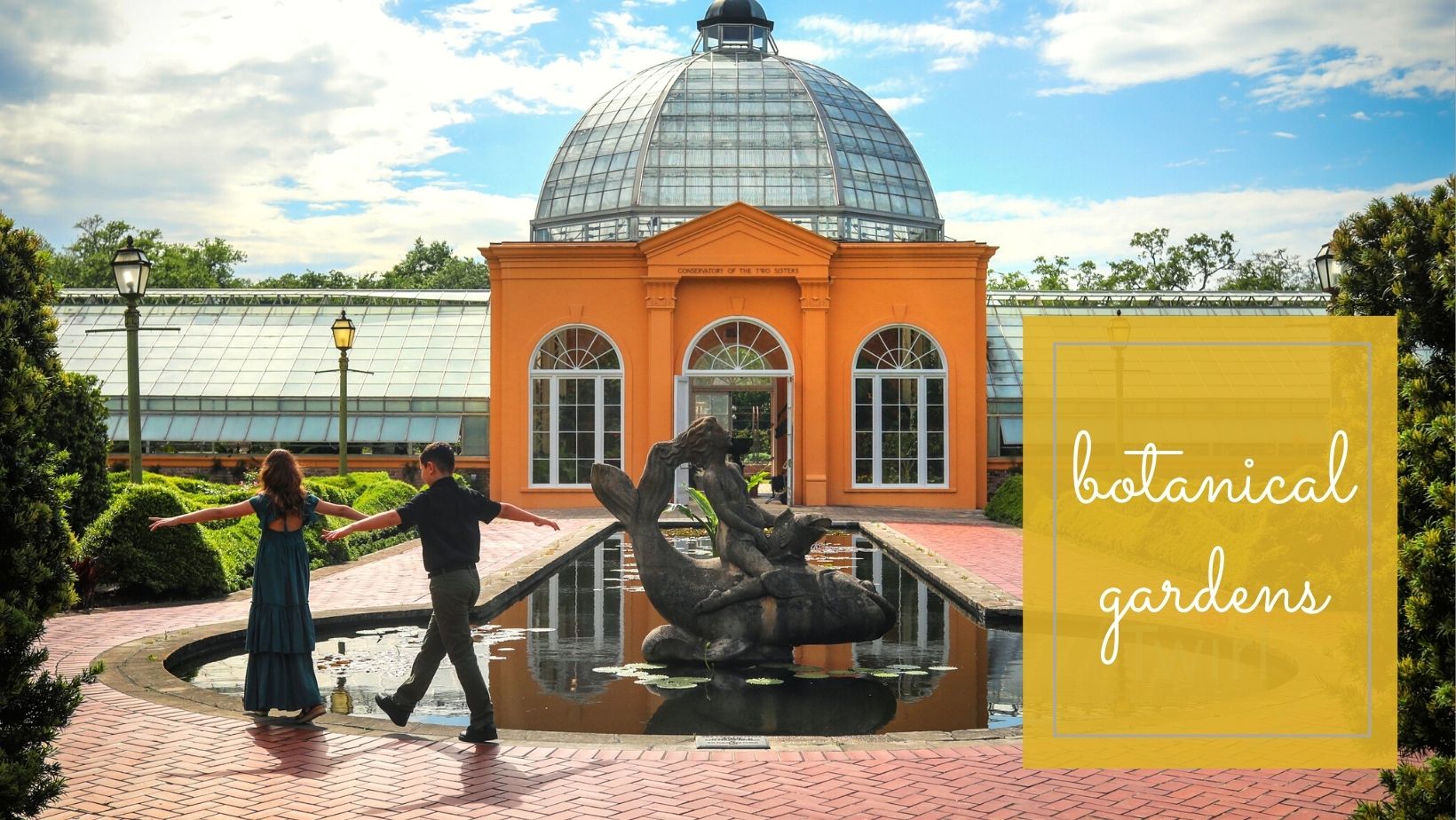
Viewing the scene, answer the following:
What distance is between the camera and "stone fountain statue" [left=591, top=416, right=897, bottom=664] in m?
8.86

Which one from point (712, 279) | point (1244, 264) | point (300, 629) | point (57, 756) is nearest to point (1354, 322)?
point (300, 629)

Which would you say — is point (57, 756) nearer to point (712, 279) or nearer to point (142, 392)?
point (712, 279)

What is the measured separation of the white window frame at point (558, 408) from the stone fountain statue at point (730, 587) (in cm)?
1563

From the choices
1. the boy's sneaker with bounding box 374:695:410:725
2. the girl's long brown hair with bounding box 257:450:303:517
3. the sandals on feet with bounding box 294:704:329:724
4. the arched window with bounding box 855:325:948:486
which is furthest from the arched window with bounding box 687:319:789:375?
the boy's sneaker with bounding box 374:695:410:725

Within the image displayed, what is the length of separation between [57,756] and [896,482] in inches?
772

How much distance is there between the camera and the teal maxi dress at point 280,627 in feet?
23.0

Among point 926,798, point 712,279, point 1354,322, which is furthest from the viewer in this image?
point 712,279

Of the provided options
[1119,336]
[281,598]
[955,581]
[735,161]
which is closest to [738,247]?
[735,161]

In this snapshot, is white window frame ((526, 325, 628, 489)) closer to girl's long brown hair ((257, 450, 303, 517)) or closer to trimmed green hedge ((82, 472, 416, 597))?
trimmed green hedge ((82, 472, 416, 597))

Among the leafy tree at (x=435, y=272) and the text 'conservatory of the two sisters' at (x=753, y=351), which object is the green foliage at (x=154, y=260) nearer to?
the leafy tree at (x=435, y=272)

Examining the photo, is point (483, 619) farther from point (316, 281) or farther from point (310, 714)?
point (316, 281)

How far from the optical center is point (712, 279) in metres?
24.4

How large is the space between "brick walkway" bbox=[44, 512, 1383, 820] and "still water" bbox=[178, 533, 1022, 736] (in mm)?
933

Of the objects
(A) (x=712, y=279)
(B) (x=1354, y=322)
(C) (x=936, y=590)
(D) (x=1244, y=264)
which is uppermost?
(D) (x=1244, y=264)
